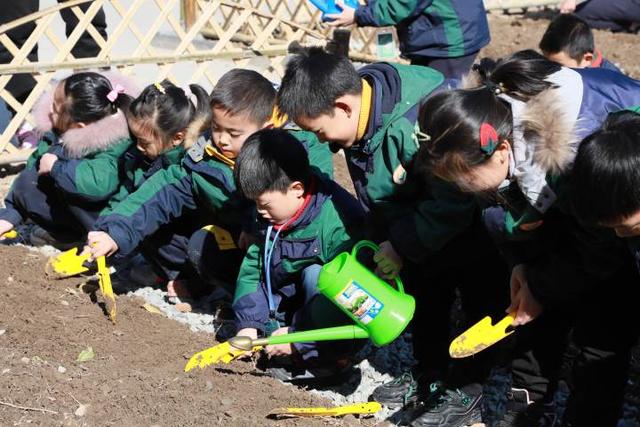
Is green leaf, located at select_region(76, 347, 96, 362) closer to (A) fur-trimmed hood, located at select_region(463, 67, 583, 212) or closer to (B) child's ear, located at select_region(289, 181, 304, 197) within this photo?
(B) child's ear, located at select_region(289, 181, 304, 197)

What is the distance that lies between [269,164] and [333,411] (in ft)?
2.95

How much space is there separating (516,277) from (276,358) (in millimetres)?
1116

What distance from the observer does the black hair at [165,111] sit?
13.0ft

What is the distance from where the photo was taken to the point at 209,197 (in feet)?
12.5

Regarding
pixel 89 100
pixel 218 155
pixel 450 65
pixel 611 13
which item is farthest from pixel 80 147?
pixel 611 13

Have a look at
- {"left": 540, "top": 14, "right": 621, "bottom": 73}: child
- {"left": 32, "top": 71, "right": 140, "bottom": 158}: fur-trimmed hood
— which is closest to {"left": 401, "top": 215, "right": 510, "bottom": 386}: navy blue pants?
{"left": 540, "top": 14, "right": 621, "bottom": 73}: child

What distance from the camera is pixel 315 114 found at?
2.97 meters

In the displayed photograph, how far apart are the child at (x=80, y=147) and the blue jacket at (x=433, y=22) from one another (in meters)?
1.43

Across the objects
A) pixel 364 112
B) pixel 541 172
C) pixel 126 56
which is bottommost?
pixel 126 56

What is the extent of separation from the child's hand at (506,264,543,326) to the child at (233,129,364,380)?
29.0 inches

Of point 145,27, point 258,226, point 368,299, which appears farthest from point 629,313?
point 145,27

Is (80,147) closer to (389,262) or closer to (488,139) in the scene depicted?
(389,262)

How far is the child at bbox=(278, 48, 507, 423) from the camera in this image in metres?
2.94

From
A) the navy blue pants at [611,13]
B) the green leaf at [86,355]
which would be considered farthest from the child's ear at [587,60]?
the navy blue pants at [611,13]
